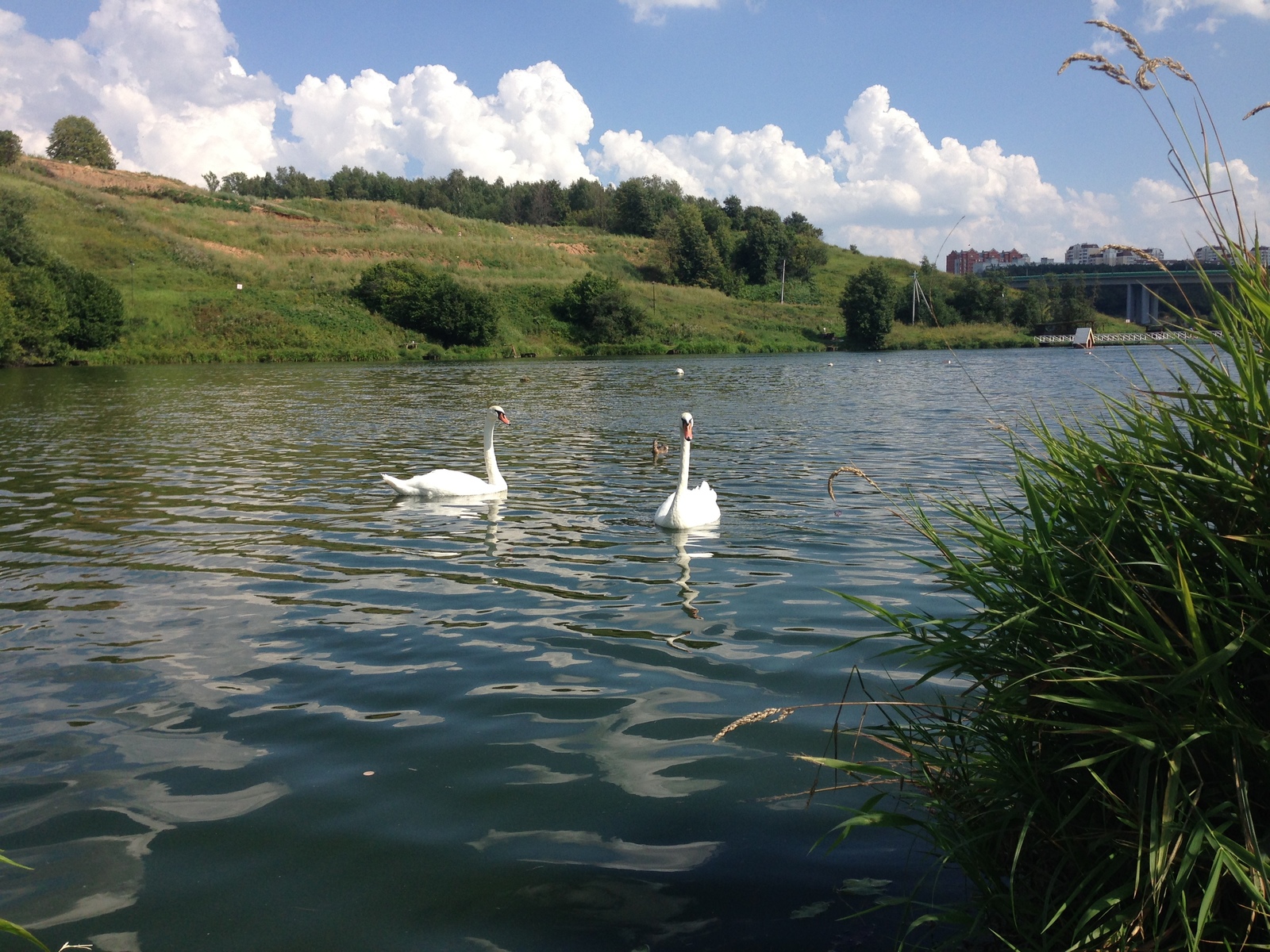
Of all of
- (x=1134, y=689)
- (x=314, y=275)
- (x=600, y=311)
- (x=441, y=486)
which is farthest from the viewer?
(x=600, y=311)

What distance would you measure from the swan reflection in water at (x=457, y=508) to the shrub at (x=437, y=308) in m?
53.0

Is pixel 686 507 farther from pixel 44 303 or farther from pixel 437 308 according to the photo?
pixel 437 308

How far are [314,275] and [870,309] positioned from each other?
4613 cm

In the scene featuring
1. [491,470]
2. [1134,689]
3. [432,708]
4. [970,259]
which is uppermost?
[970,259]

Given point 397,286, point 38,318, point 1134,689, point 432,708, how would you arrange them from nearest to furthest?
point 1134,689, point 432,708, point 38,318, point 397,286

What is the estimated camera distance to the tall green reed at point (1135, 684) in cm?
209

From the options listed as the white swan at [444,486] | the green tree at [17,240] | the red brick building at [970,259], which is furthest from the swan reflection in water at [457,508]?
the green tree at [17,240]

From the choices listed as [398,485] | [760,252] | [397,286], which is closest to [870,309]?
[760,252]

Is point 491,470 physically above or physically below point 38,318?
below

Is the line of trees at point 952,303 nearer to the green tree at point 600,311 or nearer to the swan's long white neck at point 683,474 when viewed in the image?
the green tree at point 600,311

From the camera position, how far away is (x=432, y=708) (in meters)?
5.05

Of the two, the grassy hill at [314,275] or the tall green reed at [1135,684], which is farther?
the grassy hill at [314,275]

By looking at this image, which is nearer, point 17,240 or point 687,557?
point 687,557

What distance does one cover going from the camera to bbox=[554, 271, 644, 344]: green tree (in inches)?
2771
